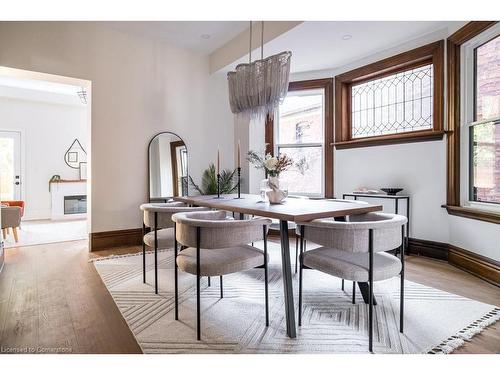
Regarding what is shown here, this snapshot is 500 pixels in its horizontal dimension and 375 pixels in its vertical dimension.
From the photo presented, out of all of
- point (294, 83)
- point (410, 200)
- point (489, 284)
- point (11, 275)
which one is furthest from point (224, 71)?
point (489, 284)

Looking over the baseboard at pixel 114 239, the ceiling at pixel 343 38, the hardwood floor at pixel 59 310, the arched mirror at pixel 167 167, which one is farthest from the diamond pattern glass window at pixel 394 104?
the hardwood floor at pixel 59 310

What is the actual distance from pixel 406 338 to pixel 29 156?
24.3 ft

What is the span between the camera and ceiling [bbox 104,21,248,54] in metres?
3.82

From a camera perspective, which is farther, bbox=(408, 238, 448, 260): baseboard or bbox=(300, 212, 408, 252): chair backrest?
bbox=(408, 238, 448, 260): baseboard

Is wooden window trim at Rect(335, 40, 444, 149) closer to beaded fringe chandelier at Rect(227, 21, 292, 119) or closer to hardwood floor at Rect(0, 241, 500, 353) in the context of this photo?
hardwood floor at Rect(0, 241, 500, 353)

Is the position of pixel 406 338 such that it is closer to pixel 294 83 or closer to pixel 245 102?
pixel 245 102

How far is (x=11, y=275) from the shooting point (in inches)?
114

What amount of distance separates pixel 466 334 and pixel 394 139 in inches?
98.8

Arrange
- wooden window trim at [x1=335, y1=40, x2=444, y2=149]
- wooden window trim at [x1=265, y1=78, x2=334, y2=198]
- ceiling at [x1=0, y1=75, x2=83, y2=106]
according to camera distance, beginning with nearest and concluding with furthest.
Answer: wooden window trim at [x1=335, y1=40, x2=444, y2=149] < wooden window trim at [x1=265, y1=78, x2=334, y2=198] < ceiling at [x1=0, y1=75, x2=83, y2=106]

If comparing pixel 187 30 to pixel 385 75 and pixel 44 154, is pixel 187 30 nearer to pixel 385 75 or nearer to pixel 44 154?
pixel 385 75

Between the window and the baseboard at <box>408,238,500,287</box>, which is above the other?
the window

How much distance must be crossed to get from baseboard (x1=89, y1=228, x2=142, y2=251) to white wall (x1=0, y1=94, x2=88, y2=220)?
369 cm

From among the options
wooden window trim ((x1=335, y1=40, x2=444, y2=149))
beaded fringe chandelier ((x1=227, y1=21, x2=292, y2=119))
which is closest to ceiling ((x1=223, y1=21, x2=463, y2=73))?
wooden window trim ((x1=335, y1=40, x2=444, y2=149))

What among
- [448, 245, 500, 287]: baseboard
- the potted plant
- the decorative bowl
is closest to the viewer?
[448, 245, 500, 287]: baseboard
